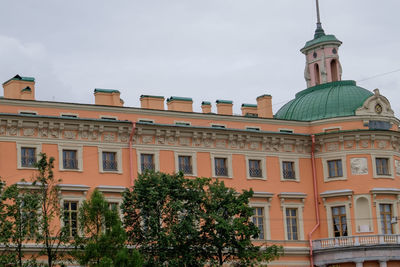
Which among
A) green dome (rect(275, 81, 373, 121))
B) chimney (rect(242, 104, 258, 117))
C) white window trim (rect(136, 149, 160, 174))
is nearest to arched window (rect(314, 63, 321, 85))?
green dome (rect(275, 81, 373, 121))

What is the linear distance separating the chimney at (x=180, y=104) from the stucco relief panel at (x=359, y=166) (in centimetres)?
1141

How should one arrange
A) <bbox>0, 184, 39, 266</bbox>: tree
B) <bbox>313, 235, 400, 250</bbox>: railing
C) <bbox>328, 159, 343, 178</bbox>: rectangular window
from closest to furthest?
<bbox>0, 184, 39, 266</bbox>: tree, <bbox>313, 235, 400, 250</bbox>: railing, <bbox>328, 159, 343, 178</bbox>: rectangular window

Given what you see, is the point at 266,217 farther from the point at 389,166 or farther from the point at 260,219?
the point at 389,166

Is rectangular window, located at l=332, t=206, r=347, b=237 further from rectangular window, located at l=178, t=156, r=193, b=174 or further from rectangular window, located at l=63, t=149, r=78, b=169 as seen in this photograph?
rectangular window, located at l=63, t=149, r=78, b=169

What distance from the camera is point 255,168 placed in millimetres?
64438

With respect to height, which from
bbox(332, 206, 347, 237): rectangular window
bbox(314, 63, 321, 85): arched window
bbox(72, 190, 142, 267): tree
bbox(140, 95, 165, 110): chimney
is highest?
bbox(314, 63, 321, 85): arched window

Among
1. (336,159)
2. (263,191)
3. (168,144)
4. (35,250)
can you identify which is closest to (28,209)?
(35,250)

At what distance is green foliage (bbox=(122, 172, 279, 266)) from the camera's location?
5131 cm

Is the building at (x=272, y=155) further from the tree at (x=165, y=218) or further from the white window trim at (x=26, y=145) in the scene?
the tree at (x=165, y=218)

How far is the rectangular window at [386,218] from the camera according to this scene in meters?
64.7

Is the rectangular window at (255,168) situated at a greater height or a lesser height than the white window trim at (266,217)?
greater

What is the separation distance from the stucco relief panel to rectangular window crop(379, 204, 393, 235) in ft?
8.41

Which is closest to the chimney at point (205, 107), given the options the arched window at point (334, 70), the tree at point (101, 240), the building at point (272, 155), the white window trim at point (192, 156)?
the building at point (272, 155)

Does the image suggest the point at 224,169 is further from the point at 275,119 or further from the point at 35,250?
the point at 35,250
